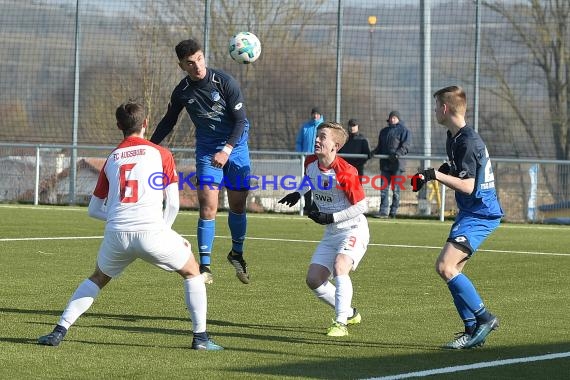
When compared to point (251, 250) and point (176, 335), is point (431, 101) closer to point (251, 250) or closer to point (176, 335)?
point (251, 250)

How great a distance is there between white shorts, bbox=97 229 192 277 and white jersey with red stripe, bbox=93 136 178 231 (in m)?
0.05

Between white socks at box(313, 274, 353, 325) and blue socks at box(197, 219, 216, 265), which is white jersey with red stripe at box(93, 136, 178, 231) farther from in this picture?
blue socks at box(197, 219, 216, 265)

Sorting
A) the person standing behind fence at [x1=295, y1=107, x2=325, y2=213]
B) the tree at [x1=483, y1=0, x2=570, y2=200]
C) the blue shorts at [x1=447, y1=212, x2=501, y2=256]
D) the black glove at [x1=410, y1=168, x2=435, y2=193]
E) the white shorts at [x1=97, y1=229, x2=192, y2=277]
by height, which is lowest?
the white shorts at [x1=97, y1=229, x2=192, y2=277]

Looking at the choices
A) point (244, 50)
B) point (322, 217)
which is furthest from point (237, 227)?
point (322, 217)

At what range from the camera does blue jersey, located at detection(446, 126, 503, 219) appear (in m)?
8.33

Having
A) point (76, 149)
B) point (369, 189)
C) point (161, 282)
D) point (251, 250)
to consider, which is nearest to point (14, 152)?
point (76, 149)

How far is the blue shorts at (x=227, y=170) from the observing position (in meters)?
12.1

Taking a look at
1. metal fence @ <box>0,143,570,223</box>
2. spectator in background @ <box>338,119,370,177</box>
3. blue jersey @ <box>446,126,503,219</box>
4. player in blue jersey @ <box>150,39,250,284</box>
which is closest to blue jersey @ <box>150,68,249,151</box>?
player in blue jersey @ <box>150,39,250,284</box>

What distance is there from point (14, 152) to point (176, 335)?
19092mm

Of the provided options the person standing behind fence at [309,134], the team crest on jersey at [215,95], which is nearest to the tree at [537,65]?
the person standing behind fence at [309,134]

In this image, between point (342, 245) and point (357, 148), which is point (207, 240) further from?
point (357, 148)

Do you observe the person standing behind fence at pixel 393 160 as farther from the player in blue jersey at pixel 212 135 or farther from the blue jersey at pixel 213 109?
the blue jersey at pixel 213 109

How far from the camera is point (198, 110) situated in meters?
11.9

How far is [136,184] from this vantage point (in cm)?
787
